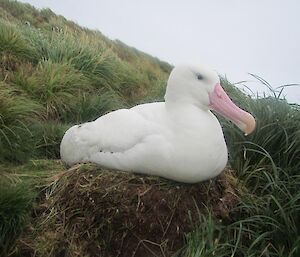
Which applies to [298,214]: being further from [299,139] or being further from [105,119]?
[105,119]

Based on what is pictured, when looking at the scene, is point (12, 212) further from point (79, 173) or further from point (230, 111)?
point (230, 111)

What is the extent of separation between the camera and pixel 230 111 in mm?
3096

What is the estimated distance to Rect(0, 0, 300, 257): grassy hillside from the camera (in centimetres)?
312

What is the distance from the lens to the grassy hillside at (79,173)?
312cm

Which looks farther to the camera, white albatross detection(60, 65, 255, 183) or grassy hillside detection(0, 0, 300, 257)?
grassy hillside detection(0, 0, 300, 257)

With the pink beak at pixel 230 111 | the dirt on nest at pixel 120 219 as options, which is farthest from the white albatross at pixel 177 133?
the dirt on nest at pixel 120 219

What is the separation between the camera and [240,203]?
3352mm

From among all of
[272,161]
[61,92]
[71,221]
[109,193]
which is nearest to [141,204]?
[109,193]

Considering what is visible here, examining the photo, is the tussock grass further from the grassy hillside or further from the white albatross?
the white albatross

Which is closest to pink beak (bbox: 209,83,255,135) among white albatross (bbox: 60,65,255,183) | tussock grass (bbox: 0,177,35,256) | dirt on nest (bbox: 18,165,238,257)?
white albatross (bbox: 60,65,255,183)

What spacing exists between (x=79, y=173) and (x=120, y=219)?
0.40 meters

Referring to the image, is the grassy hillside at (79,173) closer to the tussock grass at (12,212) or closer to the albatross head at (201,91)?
the tussock grass at (12,212)

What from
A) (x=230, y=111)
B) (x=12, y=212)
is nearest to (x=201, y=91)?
(x=230, y=111)

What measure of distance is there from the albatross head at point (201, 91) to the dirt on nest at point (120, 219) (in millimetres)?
472
